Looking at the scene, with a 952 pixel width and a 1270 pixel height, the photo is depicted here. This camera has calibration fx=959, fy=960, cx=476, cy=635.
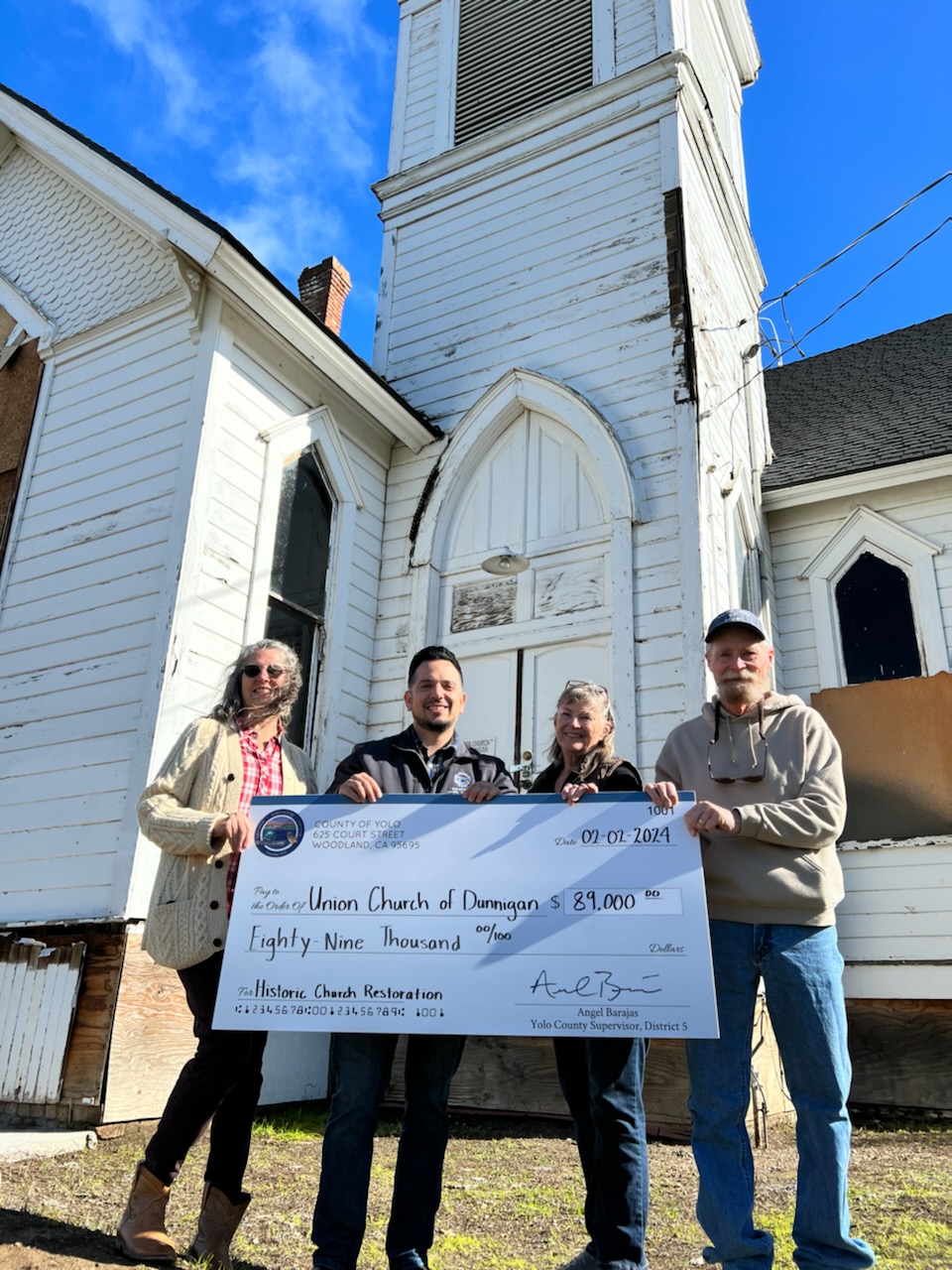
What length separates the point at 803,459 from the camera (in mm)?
10391

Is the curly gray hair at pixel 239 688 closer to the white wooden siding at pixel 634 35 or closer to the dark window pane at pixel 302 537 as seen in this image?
the dark window pane at pixel 302 537

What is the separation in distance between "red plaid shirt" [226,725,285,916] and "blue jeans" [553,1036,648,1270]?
1.40m

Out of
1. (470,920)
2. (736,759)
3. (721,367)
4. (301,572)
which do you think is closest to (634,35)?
(721,367)

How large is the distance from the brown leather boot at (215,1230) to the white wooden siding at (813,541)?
23.8 feet

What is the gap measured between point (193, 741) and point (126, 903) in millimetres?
2767

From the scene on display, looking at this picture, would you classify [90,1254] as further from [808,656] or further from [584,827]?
[808,656]

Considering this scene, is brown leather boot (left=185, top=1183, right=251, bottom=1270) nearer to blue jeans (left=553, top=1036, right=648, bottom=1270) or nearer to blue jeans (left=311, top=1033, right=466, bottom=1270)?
blue jeans (left=311, top=1033, right=466, bottom=1270)

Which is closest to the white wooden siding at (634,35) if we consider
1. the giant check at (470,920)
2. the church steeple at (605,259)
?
the church steeple at (605,259)

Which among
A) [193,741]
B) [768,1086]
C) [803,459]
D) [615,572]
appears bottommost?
[768,1086]

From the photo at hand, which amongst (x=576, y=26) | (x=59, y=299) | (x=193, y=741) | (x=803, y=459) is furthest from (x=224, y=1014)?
(x=576, y=26)

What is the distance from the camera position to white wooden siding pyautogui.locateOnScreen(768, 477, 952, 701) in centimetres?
902

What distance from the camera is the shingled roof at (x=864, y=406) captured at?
958 cm
